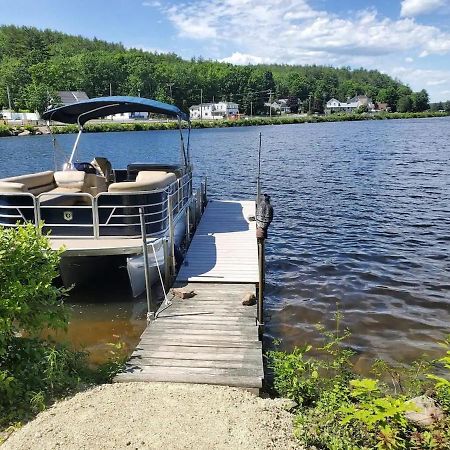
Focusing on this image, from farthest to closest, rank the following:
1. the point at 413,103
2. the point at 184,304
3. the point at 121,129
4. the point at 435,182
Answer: the point at 413,103, the point at 121,129, the point at 435,182, the point at 184,304

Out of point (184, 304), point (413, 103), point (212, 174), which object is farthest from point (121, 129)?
point (413, 103)

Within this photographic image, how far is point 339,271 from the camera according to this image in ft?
39.5

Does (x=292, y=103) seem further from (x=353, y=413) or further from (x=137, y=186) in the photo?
(x=353, y=413)

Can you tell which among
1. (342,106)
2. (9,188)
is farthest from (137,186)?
(342,106)

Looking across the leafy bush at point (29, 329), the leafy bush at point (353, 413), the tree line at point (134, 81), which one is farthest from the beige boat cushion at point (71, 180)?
the tree line at point (134, 81)

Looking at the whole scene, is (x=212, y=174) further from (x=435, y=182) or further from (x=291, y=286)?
(x=291, y=286)

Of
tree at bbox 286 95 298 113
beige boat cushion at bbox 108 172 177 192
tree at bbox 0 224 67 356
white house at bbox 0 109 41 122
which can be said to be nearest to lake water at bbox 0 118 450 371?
beige boat cushion at bbox 108 172 177 192

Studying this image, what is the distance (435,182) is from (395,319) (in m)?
18.1

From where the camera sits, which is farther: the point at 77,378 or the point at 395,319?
the point at 395,319

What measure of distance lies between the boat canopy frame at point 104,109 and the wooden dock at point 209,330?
3717mm

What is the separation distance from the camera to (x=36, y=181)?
10.6 metres

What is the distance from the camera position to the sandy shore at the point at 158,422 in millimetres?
4387

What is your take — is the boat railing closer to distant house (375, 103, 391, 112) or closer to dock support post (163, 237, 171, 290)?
dock support post (163, 237, 171, 290)

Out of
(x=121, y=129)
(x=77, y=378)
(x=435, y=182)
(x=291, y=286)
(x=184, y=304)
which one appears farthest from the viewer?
(x=121, y=129)
